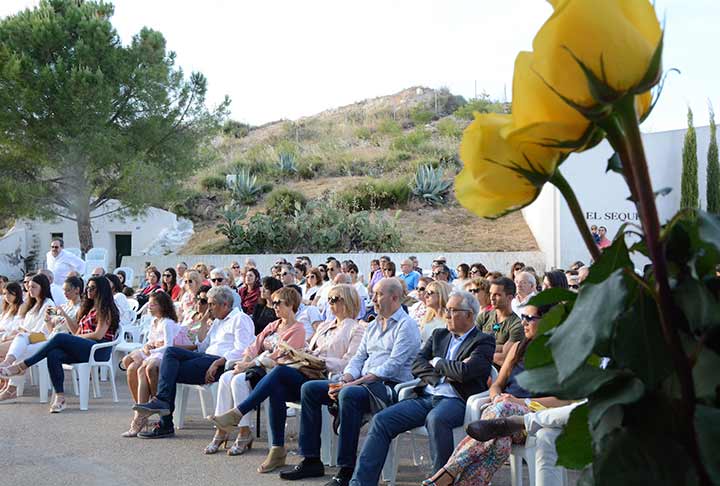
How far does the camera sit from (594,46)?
26.8 inches

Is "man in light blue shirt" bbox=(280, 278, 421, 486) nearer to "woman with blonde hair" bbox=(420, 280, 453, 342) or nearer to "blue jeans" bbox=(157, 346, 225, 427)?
"woman with blonde hair" bbox=(420, 280, 453, 342)

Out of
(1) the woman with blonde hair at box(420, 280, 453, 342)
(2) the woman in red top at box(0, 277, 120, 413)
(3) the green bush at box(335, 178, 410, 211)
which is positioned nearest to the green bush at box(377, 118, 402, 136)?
(3) the green bush at box(335, 178, 410, 211)

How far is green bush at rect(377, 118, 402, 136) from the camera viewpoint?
46.7 meters

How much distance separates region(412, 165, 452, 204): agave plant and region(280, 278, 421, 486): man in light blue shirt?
22.9 m

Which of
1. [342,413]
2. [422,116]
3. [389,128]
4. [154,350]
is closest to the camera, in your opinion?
[342,413]

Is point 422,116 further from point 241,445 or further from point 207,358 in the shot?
point 241,445

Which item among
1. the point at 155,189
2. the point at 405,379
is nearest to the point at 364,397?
the point at 405,379

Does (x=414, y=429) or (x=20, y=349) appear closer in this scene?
(x=414, y=429)

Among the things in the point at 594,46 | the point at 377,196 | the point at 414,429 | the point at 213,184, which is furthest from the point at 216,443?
the point at 213,184

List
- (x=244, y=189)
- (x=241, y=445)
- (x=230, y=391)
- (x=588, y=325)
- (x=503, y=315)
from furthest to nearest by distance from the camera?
(x=244, y=189)
(x=230, y=391)
(x=241, y=445)
(x=503, y=315)
(x=588, y=325)

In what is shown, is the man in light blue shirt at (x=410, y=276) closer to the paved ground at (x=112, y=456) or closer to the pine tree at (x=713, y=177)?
the paved ground at (x=112, y=456)

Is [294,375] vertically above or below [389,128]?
below

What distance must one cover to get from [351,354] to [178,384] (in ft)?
7.14

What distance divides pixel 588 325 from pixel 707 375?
138mm
